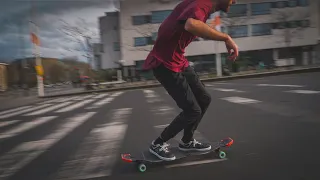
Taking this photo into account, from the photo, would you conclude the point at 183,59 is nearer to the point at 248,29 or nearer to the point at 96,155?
the point at 96,155

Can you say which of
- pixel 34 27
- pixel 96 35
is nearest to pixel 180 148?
pixel 34 27

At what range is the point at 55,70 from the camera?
41.3 m

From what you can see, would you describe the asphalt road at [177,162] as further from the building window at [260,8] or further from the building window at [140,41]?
the building window at [260,8]

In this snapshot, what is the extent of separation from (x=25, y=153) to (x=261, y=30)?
148 ft

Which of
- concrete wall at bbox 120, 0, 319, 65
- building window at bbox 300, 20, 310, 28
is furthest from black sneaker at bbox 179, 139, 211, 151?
building window at bbox 300, 20, 310, 28

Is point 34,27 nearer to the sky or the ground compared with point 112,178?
nearer to the sky

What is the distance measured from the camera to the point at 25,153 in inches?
186

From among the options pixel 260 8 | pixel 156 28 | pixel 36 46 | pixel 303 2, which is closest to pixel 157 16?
pixel 156 28

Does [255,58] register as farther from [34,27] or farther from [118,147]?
[118,147]

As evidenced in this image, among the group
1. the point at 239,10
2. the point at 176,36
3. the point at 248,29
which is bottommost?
the point at 176,36

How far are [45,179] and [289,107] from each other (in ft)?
16.9

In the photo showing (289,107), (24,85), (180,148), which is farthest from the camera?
(24,85)

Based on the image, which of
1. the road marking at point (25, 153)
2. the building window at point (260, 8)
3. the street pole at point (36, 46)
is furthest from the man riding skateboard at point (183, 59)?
the building window at point (260, 8)

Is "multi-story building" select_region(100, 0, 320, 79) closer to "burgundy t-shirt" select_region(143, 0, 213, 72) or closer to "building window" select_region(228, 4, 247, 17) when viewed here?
"building window" select_region(228, 4, 247, 17)
